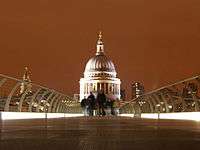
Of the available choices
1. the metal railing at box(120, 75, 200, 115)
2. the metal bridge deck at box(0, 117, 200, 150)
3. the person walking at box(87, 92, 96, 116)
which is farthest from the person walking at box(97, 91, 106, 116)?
the metal bridge deck at box(0, 117, 200, 150)

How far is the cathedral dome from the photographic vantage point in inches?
6481

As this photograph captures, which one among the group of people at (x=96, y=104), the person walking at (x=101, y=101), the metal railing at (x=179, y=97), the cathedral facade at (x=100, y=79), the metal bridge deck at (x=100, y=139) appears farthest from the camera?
the cathedral facade at (x=100, y=79)

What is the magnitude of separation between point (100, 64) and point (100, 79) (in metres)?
7.27

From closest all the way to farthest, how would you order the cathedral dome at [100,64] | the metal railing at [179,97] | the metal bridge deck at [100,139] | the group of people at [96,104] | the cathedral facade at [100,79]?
1. the metal bridge deck at [100,139]
2. the metal railing at [179,97]
3. the group of people at [96,104]
4. the cathedral facade at [100,79]
5. the cathedral dome at [100,64]

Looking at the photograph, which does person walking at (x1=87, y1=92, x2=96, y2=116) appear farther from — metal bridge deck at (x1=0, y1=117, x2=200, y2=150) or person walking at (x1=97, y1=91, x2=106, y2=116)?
metal bridge deck at (x1=0, y1=117, x2=200, y2=150)

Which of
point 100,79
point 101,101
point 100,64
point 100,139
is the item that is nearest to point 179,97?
point 100,139

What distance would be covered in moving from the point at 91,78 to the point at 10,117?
468ft

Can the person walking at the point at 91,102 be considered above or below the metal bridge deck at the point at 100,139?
above

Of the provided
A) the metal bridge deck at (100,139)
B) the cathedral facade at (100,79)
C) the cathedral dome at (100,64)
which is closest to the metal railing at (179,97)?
the metal bridge deck at (100,139)

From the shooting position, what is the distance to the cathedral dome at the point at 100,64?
6481 inches

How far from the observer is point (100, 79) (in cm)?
16038

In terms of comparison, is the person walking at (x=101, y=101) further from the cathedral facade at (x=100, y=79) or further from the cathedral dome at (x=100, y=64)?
the cathedral dome at (x=100, y=64)

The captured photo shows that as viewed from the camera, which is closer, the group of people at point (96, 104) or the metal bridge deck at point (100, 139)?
the metal bridge deck at point (100, 139)

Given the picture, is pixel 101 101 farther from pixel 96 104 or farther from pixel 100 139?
pixel 100 139
